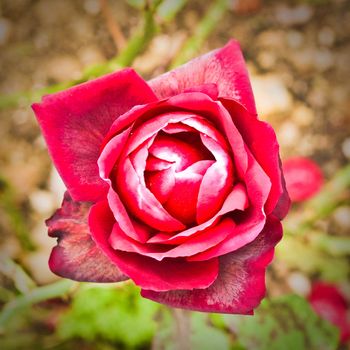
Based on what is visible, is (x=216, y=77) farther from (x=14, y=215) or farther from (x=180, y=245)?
(x=14, y=215)

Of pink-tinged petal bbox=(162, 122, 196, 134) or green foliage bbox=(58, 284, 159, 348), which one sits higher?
pink-tinged petal bbox=(162, 122, 196, 134)

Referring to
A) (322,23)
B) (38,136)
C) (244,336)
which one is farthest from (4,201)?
(322,23)

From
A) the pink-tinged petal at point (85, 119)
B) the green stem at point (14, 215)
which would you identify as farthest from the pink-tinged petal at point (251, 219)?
the green stem at point (14, 215)

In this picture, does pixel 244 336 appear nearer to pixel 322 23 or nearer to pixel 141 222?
pixel 141 222

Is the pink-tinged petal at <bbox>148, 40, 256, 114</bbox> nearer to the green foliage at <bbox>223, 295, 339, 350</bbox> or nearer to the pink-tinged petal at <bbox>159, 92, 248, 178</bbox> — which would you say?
the pink-tinged petal at <bbox>159, 92, 248, 178</bbox>

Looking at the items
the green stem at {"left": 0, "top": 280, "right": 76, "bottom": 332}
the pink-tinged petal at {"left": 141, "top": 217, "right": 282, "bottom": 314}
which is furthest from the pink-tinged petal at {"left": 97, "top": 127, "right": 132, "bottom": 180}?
the green stem at {"left": 0, "top": 280, "right": 76, "bottom": 332}

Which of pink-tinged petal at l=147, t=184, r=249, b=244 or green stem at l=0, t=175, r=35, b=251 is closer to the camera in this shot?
pink-tinged petal at l=147, t=184, r=249, b=244

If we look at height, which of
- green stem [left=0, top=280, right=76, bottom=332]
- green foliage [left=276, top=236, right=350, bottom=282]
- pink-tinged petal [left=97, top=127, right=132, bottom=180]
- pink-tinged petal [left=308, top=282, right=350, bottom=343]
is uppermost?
pink-tinged petal [left=97, top=127, right=132, bottom=180]
